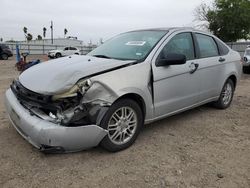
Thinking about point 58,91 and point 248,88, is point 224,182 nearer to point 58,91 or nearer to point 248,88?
point 58,91

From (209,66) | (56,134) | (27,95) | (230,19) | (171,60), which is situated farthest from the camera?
(230,19)

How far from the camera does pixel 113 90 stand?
3248 mm

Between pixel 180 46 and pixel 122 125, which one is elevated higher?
pixel 180 46

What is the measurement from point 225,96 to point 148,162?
9.67 feet

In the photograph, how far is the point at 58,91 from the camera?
307 centimetres

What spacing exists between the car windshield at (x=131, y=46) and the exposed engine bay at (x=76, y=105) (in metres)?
0.95

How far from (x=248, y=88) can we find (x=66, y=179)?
705 cm

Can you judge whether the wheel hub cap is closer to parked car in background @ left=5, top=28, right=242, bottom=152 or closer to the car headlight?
parked car in background @ left=5, top=28, right=242, bottom=152

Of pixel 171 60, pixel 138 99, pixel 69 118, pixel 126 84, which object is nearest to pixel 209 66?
pixel 171 60

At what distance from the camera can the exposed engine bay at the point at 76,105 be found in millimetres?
3043

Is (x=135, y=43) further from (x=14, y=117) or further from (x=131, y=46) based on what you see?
(x=14, y=117)

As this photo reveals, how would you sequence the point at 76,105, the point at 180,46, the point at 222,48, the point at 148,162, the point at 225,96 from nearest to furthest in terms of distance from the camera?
the point at 76,105, the point at 148,162, the point at 180,46, the point at 222,48, the point at 225,96

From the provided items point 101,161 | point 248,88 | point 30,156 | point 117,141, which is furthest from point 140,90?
point 248,88

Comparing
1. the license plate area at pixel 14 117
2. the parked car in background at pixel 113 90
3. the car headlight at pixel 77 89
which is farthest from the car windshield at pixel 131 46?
the license plate area at pixel 14 117
